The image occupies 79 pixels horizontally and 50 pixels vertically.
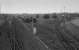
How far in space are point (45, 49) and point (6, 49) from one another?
386 cm

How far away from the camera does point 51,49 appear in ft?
43.2

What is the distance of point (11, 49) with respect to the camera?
41.3 ft

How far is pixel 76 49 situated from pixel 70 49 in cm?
60

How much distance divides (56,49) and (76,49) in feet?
6.63

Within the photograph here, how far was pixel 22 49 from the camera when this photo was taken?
42.0ft

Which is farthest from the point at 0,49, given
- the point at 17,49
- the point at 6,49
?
the point at 17,49

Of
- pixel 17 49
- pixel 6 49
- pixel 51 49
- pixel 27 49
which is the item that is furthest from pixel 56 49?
pixel 6 49

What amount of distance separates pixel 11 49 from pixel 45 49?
133 inches

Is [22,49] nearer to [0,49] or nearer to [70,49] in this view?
[0,49]

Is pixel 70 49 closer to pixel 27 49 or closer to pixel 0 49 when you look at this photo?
pixel 27 49

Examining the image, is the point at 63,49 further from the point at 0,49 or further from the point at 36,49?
the point at 0,49

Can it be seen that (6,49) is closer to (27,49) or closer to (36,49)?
(27,49)

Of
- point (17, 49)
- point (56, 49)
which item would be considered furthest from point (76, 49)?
point (17, 49)

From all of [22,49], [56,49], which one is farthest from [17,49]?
[56,49]
